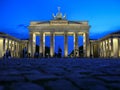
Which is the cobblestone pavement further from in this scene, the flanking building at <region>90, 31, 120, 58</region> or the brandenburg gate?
the brandenburg gate

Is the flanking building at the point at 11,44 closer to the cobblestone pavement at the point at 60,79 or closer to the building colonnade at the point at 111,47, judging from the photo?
the building colonnade at the point at 111,47

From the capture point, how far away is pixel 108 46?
85375 mm

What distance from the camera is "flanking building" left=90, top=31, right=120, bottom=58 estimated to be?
262 feet

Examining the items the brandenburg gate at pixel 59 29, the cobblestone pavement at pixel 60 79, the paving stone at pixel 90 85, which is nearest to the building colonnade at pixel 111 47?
the brandenburg gate at pixel 59 29

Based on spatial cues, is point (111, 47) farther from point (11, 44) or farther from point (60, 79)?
point (60, 79)

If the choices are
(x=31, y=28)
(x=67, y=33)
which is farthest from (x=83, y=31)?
(x=31, y=28)

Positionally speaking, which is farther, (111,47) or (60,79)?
(111,47)

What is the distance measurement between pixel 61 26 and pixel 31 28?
10.3 meters

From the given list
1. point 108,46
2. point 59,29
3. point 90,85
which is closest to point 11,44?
point 59,29

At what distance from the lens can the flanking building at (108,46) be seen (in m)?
79.8

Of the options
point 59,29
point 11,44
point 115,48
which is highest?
point 59,29

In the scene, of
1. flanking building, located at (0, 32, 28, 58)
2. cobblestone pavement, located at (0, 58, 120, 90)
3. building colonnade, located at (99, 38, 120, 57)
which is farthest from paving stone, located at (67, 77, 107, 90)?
building colonnade, located at (99, 38, 120, 57)

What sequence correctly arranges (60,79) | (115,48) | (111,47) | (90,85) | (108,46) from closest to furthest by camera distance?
(90,85)
(60,79)
(111,47)
(115,48)
(108,46)

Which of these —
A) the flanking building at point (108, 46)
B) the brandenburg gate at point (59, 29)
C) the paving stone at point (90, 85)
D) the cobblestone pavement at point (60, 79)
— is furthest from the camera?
the brandenburg gate at point (59, 29)
